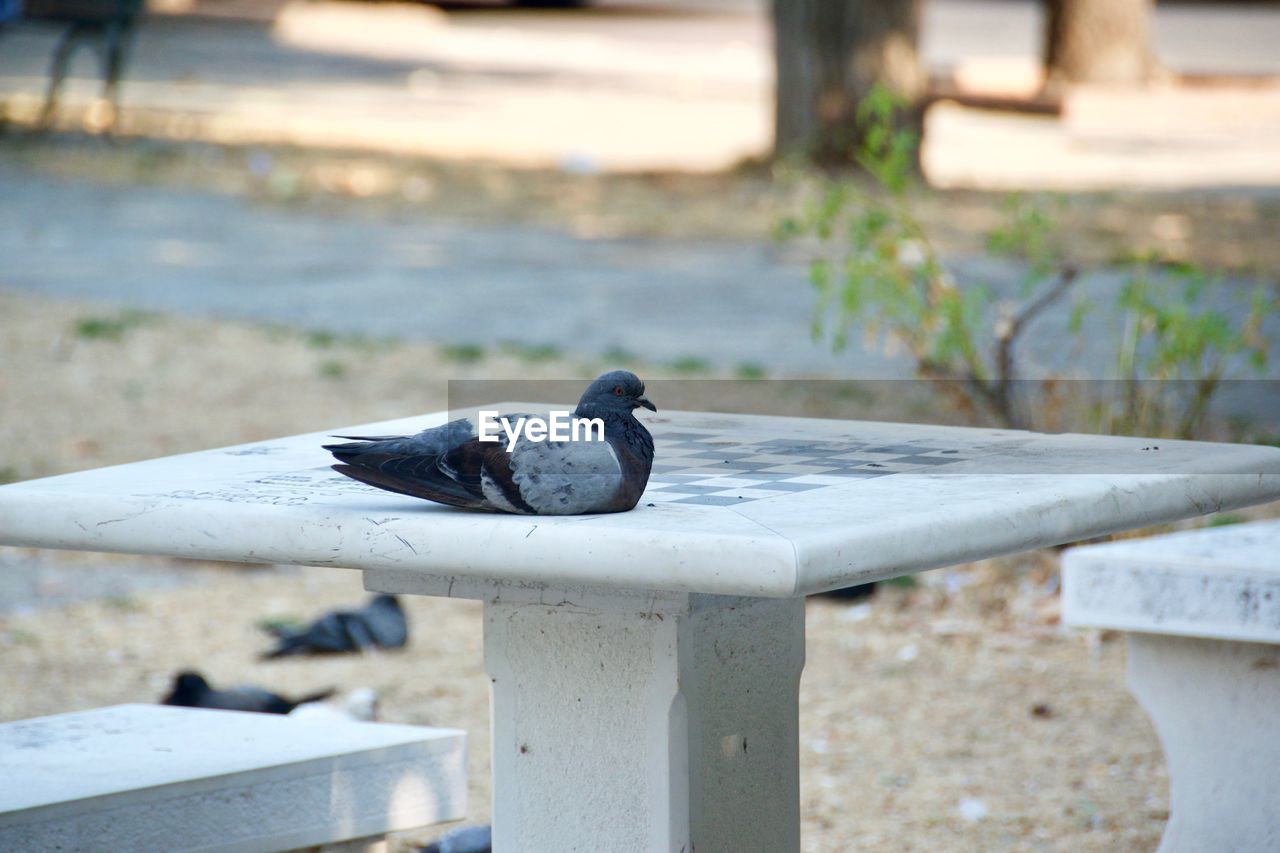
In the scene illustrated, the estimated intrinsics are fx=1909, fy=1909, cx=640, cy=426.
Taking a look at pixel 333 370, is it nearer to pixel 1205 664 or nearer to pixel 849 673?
pixel 849 673

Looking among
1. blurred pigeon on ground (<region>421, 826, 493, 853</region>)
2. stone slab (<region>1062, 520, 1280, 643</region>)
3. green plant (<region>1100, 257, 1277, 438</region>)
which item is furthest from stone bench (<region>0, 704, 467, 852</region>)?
green plant (<region>1100, 257, 1277, 438</region>)

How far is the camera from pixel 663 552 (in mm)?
1980

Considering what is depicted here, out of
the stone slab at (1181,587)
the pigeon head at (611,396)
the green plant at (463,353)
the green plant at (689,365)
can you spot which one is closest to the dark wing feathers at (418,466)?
the pigeon head at (611,396)

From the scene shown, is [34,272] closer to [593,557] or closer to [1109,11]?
[593,557]

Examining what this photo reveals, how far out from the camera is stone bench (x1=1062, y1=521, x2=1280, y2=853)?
9.83ft

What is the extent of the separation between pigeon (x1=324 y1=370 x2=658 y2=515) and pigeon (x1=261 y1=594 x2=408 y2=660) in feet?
7.99

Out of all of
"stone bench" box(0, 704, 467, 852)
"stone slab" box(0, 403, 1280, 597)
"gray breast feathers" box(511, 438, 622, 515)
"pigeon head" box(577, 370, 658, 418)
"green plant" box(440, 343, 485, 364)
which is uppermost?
"pigeon head" box(577, 370, 658, 418)

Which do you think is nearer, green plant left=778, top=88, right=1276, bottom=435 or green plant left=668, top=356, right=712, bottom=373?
green plant left=778, top=88, right=1276, bottom=435

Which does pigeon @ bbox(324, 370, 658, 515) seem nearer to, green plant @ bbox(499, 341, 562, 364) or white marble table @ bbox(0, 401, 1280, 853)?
white marble table @ bbox(0, 401, 1280, 853)

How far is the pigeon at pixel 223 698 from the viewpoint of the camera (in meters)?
3.62

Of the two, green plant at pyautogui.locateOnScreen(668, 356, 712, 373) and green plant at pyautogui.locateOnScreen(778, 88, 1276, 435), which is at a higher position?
green plant at pyautogui.locateOnScreen(778, 88, 1276, 435)

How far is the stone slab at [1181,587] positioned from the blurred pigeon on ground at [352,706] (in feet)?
4.48

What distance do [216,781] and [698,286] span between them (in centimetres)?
655

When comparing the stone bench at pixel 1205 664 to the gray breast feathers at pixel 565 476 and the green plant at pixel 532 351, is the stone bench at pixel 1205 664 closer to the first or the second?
the gray breast feathers at pixel 565 476
